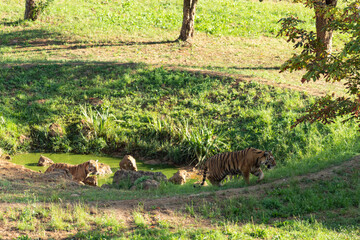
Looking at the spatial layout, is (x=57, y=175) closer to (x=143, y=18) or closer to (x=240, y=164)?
(x=240, y=164)

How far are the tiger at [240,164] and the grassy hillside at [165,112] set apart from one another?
0.88ft

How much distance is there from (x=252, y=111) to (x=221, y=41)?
974cm

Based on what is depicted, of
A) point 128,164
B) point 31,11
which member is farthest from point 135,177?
point 31,11

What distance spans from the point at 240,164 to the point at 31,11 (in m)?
17.6

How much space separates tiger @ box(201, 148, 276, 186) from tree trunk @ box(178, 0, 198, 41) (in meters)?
11.7

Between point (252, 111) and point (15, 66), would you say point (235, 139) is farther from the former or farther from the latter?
point (15, 66)

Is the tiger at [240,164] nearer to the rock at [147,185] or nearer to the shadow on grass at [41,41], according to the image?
the rock at [147,185]

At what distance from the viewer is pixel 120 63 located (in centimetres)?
1652

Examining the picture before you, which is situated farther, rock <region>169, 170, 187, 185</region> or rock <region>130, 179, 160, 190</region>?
rock <region>169, 170, 187, 185</region>

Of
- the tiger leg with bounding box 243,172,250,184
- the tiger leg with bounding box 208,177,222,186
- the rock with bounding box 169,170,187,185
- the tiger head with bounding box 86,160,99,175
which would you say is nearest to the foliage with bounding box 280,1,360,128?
the tiger leg with bounding box 243,172,250,184

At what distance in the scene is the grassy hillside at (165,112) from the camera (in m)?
6.50

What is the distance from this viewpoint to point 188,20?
19.8 m

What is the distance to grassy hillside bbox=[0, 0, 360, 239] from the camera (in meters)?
6.50

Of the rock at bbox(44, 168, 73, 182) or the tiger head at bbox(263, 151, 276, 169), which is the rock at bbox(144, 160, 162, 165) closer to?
the rock at bbox(44, 168, 73, 182)
